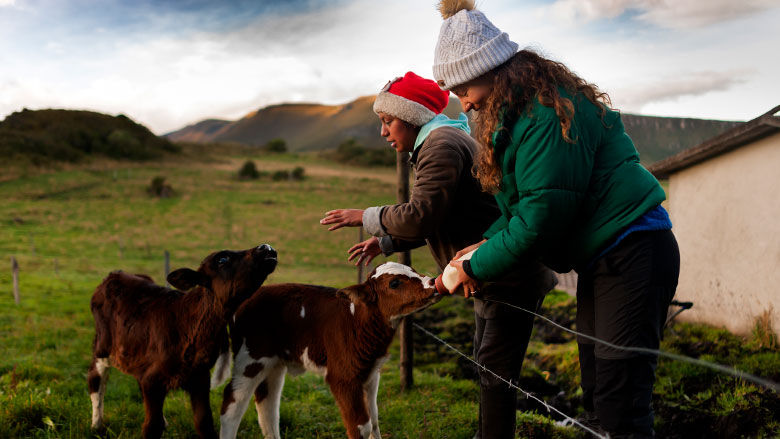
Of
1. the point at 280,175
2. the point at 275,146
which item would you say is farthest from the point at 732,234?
the point at 275,146

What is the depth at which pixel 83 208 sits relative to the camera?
36.7 m

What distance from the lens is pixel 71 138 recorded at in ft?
206

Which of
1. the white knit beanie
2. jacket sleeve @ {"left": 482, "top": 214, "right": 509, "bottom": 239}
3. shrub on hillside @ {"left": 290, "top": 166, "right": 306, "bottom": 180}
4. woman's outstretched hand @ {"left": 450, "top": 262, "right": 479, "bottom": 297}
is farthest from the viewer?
shrub on hillside @ {"left": 290, "top": 166, "right": 306, "bottom": 180}

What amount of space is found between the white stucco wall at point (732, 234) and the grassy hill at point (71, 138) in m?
55.8

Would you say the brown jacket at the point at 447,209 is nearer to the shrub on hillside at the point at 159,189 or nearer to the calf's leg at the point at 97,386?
the calf's leg at the point at 97,386

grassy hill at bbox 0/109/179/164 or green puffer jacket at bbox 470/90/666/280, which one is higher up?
grassy hill at bbox 0/109/179/164

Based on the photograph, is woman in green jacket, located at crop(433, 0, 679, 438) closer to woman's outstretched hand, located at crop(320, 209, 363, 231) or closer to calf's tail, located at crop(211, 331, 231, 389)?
woman's outstretched hand, located at crop(320, 209, 363, 231)

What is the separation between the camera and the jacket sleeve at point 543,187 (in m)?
2.34

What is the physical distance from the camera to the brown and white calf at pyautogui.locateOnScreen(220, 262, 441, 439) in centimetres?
366

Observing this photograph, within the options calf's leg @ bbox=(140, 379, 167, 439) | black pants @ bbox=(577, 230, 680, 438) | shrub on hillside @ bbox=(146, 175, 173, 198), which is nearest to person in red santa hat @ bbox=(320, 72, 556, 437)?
black pants @ bbox=(577, 230, 680, 438)

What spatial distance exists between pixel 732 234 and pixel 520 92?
8569 mm

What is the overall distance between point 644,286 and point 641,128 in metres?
10.1

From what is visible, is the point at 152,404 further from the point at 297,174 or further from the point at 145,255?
the point at 297,174

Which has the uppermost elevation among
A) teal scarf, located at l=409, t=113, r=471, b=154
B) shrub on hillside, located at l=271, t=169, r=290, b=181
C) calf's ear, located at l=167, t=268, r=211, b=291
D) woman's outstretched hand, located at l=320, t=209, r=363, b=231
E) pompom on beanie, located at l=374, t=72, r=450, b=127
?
shrub on hillside, located at l=271, t=169, r=290, b=181
